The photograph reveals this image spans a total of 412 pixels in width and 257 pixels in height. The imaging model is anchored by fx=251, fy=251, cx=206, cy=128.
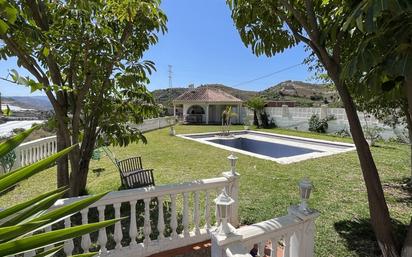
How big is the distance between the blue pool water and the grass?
3729 millimetres

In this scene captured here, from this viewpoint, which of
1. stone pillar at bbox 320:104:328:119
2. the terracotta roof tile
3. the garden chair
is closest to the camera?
the garden chair

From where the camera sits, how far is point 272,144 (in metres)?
17.0

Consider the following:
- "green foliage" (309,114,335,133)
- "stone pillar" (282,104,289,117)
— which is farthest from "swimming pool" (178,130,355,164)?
"stone pillar" (282,104,289,117)

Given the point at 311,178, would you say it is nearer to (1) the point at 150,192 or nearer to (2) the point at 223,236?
(1) the point at 150,192

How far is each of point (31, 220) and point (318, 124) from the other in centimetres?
2136

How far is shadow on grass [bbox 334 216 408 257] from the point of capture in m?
3.95

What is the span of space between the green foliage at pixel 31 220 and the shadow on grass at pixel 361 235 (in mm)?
4258

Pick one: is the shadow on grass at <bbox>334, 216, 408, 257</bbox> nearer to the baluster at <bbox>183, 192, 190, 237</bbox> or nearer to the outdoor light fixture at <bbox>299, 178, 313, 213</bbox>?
the outdoor light fixture at <bbox>299, 178, 313, 213</bbox>

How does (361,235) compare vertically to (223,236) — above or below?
below

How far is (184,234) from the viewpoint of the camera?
400cm

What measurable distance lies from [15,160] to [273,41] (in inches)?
359

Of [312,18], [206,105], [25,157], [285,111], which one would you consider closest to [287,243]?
[312,18]

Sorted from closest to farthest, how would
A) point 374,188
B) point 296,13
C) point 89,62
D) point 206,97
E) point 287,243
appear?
1. point 287,243
2. point 374,188
3. point 296,13
4. point 89,62
5. point 206,97

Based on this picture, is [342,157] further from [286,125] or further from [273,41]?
[286,125]
